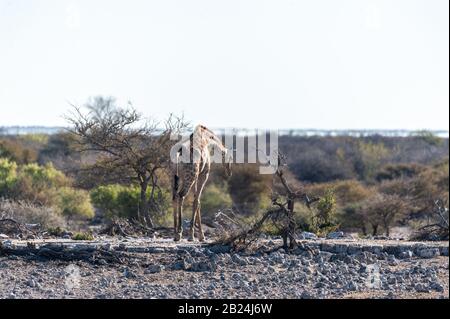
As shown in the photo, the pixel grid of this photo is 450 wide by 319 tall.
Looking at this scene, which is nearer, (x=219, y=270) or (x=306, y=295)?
(x=306, y=295)

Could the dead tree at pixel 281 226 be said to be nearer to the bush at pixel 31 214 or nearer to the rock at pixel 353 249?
the rock at pixel 353 249

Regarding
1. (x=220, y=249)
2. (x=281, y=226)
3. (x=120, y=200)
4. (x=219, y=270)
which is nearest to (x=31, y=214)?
(x=120, y=200)

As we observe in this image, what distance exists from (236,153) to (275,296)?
30.7ft

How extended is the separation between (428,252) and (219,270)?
415 centimetres

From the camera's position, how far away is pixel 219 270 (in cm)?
1855

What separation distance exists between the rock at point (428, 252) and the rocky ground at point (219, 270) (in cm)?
2

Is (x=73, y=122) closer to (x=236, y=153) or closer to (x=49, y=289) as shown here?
(x=236, y=153)

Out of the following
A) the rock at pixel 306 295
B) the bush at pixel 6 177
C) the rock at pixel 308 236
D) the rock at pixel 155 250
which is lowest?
the rock at pixel 306 295

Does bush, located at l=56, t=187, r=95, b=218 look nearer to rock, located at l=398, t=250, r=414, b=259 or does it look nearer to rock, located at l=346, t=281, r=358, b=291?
rock, located at l=398, t=250, r=414, b=259

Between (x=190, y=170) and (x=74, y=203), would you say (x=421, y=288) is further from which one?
(x=74, y=203)

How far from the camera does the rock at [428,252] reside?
2030cm

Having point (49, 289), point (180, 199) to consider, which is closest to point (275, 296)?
point (49, 289)

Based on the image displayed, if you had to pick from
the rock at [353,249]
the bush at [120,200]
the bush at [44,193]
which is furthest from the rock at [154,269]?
the bush at [44,193]

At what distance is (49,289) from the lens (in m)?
17.0
